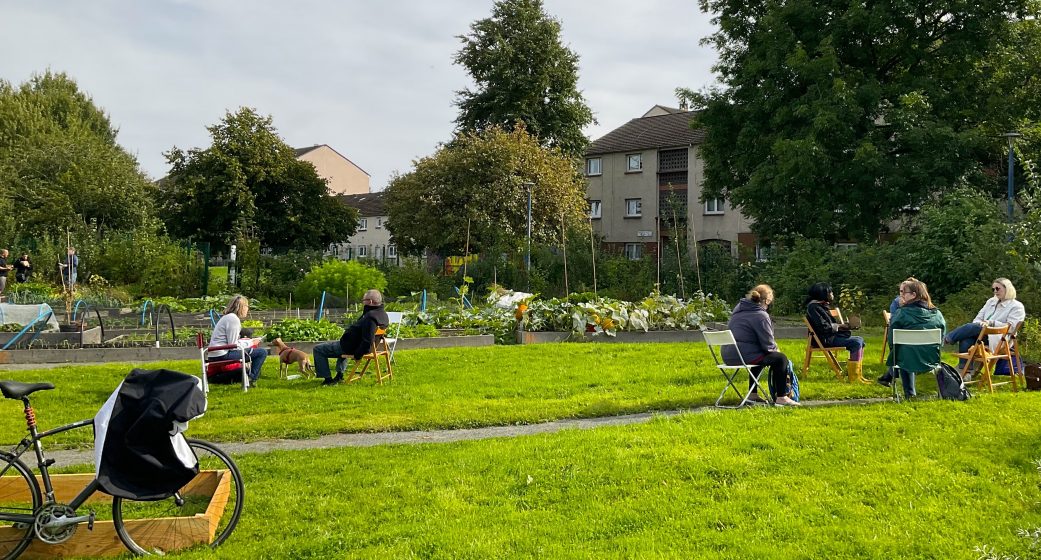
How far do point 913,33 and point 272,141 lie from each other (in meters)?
26.0

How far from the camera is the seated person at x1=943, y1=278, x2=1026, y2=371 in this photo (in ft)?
36.0

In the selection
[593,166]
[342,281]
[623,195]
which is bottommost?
[342,281]

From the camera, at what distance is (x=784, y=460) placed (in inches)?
266

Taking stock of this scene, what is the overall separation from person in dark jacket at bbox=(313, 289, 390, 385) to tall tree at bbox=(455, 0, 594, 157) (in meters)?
36.0

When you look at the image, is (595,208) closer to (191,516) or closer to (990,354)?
(990,354)

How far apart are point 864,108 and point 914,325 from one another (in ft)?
58.3

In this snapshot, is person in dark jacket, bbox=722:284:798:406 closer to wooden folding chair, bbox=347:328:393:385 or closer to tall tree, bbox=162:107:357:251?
wooden folding chair, bbox=347:328:393:385

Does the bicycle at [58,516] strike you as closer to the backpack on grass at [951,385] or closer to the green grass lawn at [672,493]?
the green grass lawn at [672,493]

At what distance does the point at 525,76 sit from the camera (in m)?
47.1

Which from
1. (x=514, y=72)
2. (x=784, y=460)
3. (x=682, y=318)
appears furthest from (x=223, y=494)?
(x=514, y=72)

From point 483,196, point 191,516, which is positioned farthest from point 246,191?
point 191,516

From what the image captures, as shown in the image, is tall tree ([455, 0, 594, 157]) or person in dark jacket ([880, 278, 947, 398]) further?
tall tree ([455, 0, 594, 157])

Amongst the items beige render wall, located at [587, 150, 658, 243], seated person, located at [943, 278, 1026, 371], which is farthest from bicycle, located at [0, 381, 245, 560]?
beige render wall, located at [587, 150, 658, 243]

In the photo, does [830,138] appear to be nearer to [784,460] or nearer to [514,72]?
[784,460]
